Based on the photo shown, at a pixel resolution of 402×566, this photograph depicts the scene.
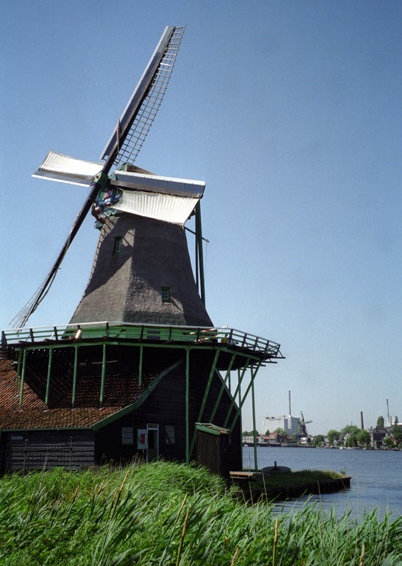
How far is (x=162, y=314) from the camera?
83.8 feet

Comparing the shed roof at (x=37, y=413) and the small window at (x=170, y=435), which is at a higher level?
the shed roof at (x=37, y=413)

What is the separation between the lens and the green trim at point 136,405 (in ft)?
68.6

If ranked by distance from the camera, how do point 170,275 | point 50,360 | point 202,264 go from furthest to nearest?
point 202,264 < point 170,275 < point 50,360

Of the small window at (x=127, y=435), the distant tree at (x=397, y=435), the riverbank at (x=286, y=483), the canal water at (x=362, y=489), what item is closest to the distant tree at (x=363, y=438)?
the distant tree at (x=397, y=435)

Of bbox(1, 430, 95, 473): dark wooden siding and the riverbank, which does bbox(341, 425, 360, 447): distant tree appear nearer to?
the riverbank

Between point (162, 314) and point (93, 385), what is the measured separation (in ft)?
13.8

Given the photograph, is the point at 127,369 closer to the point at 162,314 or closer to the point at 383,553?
the point at 162,314

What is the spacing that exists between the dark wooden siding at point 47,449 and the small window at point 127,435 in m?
1.48

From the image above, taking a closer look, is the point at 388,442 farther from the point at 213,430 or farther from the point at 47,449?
the point at 213,430

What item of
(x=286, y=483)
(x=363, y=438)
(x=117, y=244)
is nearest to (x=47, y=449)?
(x=117, y=244)

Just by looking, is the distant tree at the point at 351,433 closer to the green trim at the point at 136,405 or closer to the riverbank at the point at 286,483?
the riverbank at the point at 286,483

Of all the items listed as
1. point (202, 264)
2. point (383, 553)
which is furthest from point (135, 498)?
point (202, 264)

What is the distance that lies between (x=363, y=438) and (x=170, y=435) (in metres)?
164

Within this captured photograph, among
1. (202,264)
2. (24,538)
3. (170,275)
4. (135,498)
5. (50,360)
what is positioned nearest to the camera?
(24,538)
